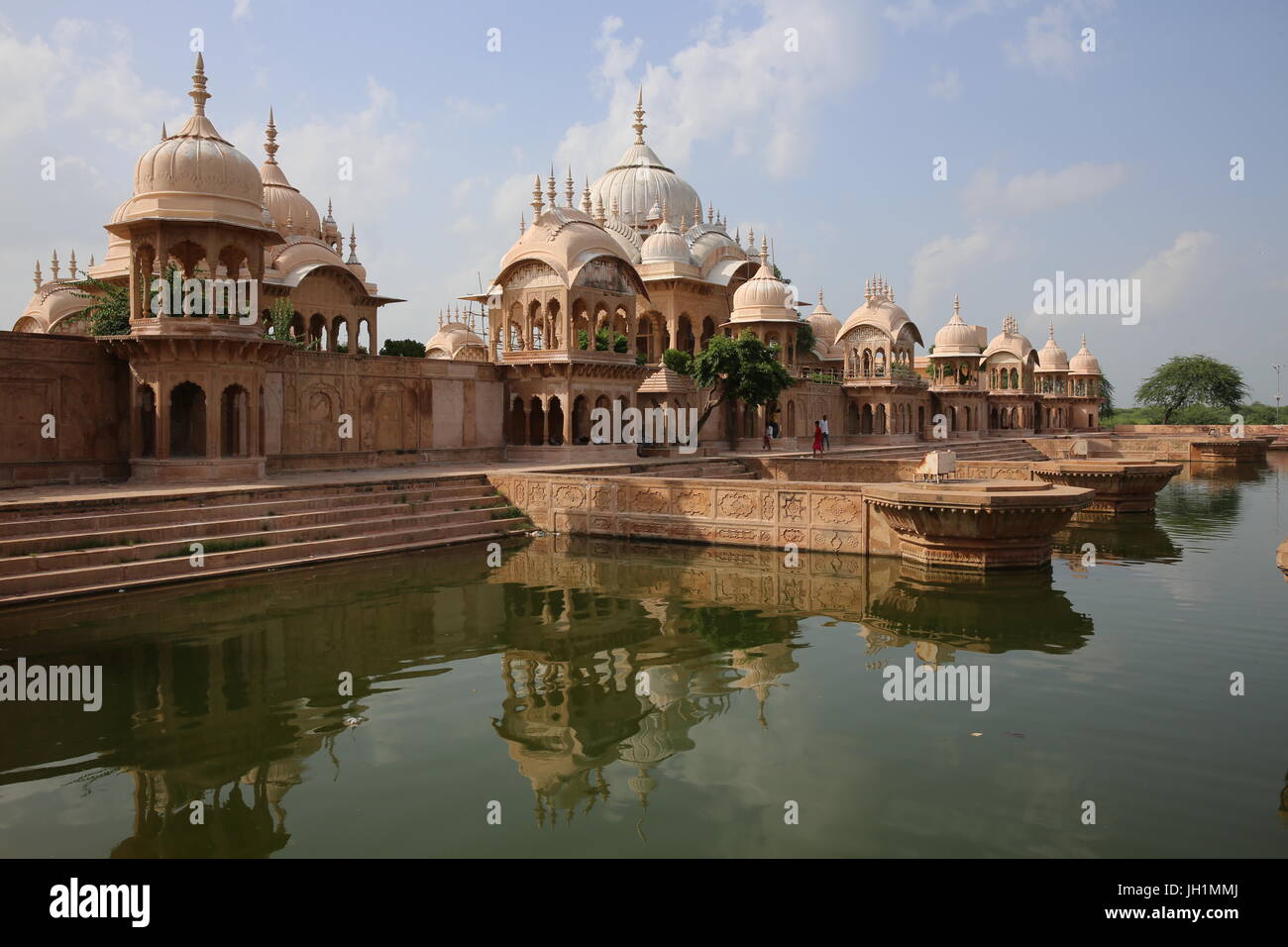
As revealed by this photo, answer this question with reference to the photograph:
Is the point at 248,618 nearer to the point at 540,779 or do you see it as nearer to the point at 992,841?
the point at 540,779

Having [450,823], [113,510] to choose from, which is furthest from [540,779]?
[113,510]

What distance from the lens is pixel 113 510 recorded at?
40.3 ft

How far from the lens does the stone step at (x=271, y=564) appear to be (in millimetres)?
10500

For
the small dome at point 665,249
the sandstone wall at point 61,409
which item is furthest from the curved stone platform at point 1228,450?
the sandstone wall at point 61,409

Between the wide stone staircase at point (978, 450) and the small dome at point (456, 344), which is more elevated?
the small dome at point (456, 344)

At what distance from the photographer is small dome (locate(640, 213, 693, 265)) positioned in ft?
112

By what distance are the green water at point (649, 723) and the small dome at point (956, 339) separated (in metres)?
33.9

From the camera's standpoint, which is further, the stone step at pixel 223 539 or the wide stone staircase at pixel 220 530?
the wide stone staircase at pixel 220 530

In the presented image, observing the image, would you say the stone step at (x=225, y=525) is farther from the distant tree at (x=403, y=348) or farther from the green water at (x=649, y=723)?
the distant tree at (x=403, y=348)

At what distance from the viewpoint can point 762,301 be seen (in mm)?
32031
